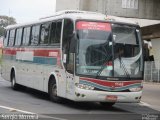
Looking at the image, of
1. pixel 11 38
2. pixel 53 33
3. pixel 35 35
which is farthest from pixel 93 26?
pixel 11 38

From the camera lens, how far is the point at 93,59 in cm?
1590

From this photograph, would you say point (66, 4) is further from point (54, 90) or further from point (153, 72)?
point (54, 90)

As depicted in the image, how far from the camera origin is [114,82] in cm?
1592

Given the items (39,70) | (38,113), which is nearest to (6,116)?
(38,113)

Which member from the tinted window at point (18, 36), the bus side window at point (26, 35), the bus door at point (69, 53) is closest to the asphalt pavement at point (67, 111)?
the bus door at point (69, 53)

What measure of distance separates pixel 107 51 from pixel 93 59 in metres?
0.59

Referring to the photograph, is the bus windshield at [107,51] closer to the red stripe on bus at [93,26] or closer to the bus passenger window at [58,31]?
the red stripe on bus at [93,26]

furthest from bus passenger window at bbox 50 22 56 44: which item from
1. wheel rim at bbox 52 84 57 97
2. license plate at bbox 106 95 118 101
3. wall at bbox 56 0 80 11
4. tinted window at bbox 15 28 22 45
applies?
wall at bbox 56 0 80 11

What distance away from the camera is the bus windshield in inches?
624

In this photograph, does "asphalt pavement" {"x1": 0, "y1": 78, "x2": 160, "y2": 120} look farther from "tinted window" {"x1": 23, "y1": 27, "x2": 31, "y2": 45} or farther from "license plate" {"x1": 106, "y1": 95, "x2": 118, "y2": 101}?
"tinted window" {"x1": 23, "y1": 27, "x2": 31, "y2": 45}

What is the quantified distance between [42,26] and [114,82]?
4915 millimetres

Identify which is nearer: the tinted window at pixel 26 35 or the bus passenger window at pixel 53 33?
the bus passenger window at pixel 53 33

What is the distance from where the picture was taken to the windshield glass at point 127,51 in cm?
1617

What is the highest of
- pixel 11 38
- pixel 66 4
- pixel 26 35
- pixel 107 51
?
pixel 66 4
